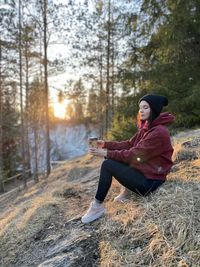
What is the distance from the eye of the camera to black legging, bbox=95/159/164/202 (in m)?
3.73

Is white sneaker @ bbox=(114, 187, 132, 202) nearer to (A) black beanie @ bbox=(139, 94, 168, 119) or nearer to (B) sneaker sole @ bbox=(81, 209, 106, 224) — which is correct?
(B) sneaker sole @ bbox=(81, 209, 106, 224)

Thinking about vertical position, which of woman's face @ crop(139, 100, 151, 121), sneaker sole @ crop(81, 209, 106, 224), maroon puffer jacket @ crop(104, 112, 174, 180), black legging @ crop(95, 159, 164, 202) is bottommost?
sneaker sole @ crop(81, 209, 106, 224)

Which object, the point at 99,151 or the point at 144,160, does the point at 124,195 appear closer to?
the point at 144,160

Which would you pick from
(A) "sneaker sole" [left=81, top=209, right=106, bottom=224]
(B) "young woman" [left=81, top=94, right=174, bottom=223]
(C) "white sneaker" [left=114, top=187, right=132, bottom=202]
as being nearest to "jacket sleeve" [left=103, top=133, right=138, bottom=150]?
(B) "young woman" [left=81, top=94, right=174, bottom=223]

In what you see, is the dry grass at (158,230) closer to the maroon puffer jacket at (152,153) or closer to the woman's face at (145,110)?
the maroon puffer jacket at (152,153)

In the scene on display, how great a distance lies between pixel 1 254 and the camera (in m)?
4.19

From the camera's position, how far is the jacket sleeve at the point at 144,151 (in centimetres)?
370

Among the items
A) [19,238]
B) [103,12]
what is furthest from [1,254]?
[103,12]

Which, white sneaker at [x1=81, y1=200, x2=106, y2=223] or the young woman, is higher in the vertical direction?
the young woman

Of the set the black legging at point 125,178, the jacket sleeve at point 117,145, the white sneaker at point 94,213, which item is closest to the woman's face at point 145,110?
the jacket sleeve at point 117,145

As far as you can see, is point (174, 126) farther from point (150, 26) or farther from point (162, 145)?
point (162, 145)

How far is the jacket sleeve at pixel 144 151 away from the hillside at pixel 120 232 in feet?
1.37

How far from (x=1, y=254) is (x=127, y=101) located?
26.4 feet

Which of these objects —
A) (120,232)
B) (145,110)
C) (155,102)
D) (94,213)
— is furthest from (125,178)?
(155,102)
